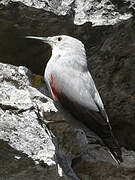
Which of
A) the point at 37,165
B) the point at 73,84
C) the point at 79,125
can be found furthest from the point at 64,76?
the point at 37,165

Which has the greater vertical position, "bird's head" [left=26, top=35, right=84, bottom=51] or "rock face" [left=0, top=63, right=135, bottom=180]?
"bird's head" [left=26, top=35, right=84, bottom=51]

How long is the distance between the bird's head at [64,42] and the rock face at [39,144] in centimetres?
37

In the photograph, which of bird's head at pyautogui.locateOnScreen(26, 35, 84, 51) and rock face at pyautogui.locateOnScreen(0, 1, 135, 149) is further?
bird's head at pyautogui.locateOnScreen(26, 35, 84, 51)

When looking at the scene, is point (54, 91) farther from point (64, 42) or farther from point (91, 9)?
point (91, 9)

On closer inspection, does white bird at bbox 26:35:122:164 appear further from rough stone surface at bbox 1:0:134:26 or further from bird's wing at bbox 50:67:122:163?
rough stone surface at bbox 1:0:134:26

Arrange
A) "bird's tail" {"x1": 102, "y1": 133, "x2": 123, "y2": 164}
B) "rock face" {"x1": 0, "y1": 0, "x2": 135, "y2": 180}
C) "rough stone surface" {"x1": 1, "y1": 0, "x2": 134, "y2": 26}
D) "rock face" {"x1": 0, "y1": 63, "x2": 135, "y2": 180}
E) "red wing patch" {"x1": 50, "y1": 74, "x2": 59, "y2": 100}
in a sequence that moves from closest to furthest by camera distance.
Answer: "rock face" {"x1": 0, "y1": 63, "x2": 135, "y2": 180} < "rock face" {"x1": 0, "y1": 0, "x2": 135, "y2": 180} < "bird's tail" {"x1": 102, "y1": 133, "x2": 123, "y2": 164} < "red wing patch" {"x1": 50, "y1": 74, "x2": 59, "y2": 100} < "rough stone surface" {"x1": 1, "y1": 0, "x2": 134, "y2": 26}

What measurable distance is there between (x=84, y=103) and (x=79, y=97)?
0.06 meters

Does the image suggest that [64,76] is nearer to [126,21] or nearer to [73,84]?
[73,84]

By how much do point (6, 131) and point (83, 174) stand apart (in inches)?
42.6

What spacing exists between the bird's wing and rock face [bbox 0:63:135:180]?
0.57 feet

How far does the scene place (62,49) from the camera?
14.7ft

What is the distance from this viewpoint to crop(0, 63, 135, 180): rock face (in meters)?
3.09

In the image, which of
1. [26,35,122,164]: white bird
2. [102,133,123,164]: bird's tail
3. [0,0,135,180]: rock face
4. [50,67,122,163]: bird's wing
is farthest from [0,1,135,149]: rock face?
[102,133,123,164]: bird's tail

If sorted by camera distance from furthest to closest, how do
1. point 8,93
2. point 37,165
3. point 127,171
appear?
point 127,171 < point 8,93 < point 37,165
